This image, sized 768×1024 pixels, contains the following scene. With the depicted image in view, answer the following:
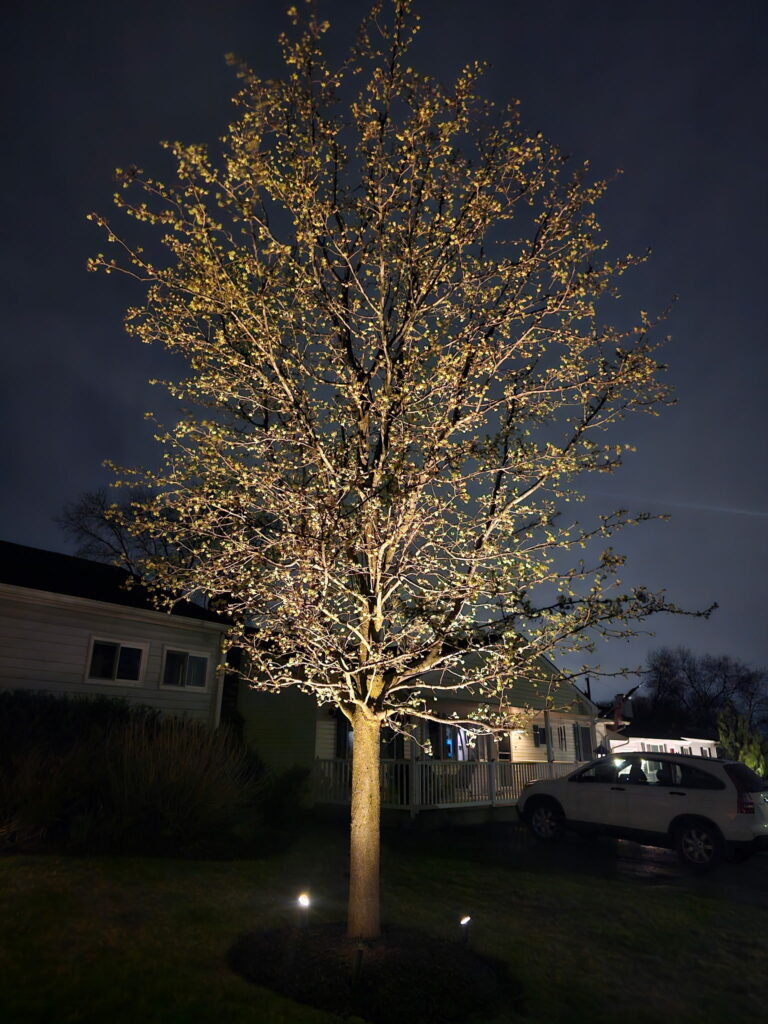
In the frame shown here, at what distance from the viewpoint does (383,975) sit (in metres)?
5.09

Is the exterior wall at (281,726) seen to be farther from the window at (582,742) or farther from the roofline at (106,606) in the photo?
the window at (582,742)

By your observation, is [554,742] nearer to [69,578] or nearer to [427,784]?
[427,784]

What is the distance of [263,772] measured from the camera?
15.0 m

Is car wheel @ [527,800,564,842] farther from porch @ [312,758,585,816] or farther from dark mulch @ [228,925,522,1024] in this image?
dark mulch @ [228,925,522,1024]

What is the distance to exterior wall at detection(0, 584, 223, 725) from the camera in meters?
13.6

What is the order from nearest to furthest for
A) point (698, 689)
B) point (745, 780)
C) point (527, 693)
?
1. point (745, 780)
2. point (527, 693)
3. point (698, 689)

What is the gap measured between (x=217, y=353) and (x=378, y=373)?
1.76 meters

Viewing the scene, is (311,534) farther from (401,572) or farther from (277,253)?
(277,253)

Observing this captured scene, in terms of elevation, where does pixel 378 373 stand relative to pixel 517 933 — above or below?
above

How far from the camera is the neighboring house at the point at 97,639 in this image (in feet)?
45.0

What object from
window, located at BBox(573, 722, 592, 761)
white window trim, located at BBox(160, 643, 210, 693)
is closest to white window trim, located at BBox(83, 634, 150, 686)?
white window trim, located at BBox(160, 643, 210, 693)

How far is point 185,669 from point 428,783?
259 inches

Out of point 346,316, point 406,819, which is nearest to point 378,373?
point 346,316

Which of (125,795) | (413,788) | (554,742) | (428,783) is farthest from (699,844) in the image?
(554,742)
